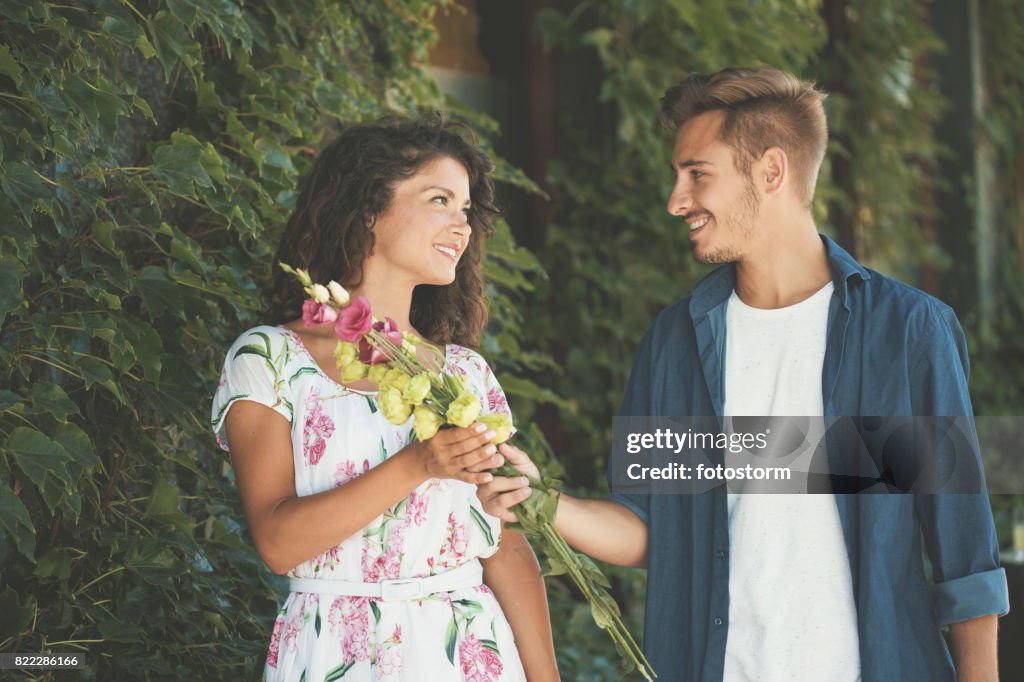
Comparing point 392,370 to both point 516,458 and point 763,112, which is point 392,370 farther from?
point 763,112

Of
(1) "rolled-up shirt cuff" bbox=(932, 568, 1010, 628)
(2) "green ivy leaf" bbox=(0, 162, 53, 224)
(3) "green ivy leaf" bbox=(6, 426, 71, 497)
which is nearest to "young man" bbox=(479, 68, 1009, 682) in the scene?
(1) "rolled-up shirt cuff" bbox=(932, 568, 1010, 628)

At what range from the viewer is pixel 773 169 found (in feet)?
6.81

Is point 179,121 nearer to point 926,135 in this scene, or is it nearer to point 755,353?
point 755,353

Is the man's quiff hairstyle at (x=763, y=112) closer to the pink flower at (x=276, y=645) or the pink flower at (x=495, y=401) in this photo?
the pink flower at (x=495, y=401)

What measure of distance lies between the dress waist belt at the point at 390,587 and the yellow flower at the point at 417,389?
0.33 metres

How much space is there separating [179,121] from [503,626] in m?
1.16

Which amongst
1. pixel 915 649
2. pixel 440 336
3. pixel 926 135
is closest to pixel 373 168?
pixel 440 336

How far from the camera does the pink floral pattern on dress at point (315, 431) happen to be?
65.9 inches

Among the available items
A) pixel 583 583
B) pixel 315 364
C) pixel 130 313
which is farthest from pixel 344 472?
pixel 130 313

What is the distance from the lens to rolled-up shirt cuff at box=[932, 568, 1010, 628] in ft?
5.54

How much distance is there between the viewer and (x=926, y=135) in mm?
6098

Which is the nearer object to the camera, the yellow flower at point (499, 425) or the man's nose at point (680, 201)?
the yellow flower at point (499, 425)

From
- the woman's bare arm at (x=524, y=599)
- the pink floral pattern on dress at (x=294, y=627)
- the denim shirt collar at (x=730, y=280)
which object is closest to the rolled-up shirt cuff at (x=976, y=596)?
the denim shirt collar at (x=730, y=280)

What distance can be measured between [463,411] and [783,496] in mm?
632
